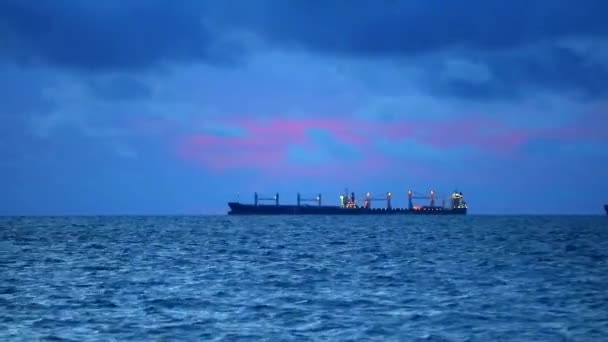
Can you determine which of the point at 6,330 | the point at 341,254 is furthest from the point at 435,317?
the point at 341,254

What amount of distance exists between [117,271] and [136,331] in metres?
25.8

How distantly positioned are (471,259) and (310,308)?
33788 mm

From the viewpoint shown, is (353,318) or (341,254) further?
(341,254)

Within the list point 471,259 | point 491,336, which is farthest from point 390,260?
point 491,336

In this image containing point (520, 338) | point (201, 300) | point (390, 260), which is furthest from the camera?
point (390, 260)

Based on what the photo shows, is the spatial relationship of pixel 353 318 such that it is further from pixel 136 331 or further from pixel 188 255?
pixel 188 255

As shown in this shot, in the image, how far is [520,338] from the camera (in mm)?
28031

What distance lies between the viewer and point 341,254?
238 feet

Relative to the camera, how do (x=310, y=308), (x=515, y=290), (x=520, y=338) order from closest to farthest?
1. (x=520, y=338)
2. (x=310, y=308)
3. (x=515, y=290)

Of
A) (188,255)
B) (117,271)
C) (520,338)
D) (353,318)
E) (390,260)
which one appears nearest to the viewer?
(520,338)

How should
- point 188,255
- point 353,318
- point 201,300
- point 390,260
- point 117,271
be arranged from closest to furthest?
point 353,318 < point 201,300 < point 117,271 < point 390,260 < point 188,255

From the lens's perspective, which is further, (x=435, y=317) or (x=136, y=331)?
(x=435, y=317)

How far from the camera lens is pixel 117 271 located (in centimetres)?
5422

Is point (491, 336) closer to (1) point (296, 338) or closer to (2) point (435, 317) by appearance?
(2) point (435, 317)
